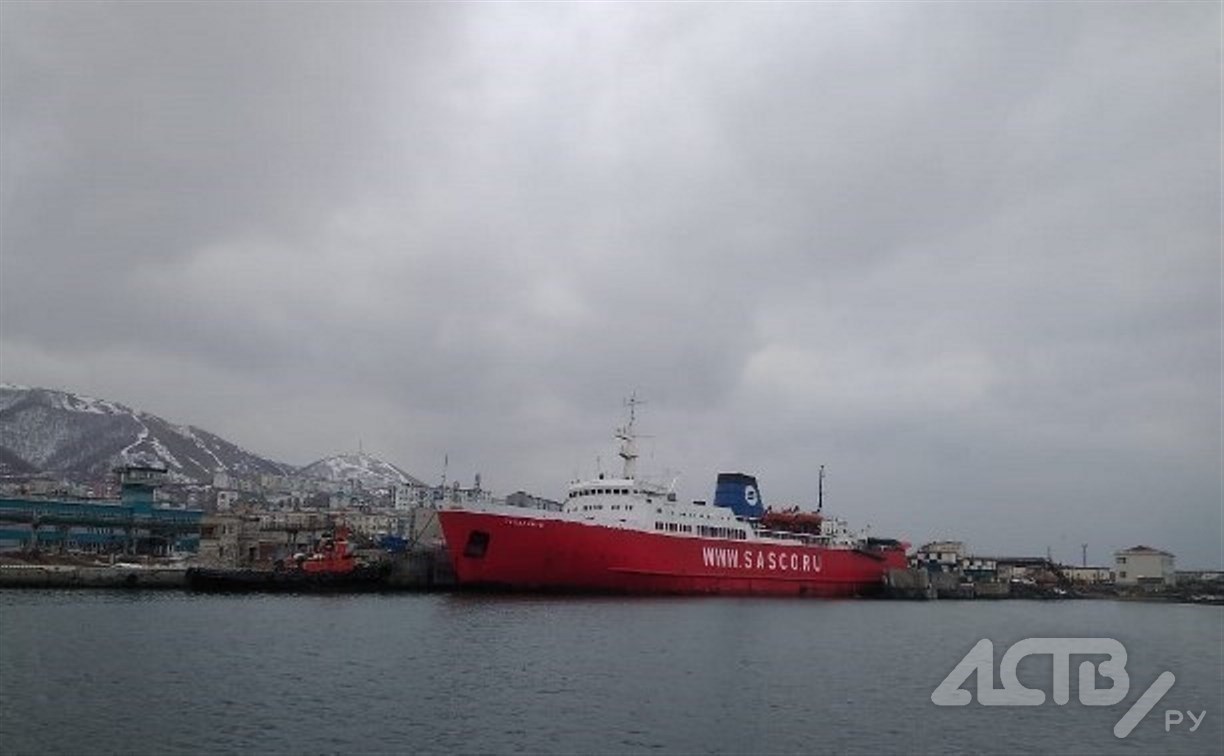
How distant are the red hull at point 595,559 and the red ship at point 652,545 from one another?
0.16 feet

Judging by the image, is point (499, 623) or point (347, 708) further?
point (499, 623)

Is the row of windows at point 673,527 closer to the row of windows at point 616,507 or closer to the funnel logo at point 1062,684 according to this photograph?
the row of windows at point 616,507

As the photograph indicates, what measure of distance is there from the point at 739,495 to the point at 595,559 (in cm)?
1788

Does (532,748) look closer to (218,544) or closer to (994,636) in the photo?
(994,636)

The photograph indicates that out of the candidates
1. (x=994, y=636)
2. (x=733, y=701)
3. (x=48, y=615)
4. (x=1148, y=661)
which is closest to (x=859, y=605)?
(x=994, y=636)

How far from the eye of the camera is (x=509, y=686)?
21.9 m

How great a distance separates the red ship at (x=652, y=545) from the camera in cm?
4347

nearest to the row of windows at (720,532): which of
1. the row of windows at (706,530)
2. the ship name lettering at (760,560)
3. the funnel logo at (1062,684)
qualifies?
the row of windows at (706,530)

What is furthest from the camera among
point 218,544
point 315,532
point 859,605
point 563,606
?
point 315,532

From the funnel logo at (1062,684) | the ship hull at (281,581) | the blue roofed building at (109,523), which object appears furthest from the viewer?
the blue roofed building at (109,523)

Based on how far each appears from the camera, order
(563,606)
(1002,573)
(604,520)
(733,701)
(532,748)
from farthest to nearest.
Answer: (1002,573) < (604,520) < (563,606) < (733,701) < (532,748)

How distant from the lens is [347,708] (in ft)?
62.3

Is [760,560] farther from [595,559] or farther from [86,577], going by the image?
[86,577]

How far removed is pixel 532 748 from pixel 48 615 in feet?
84.1
